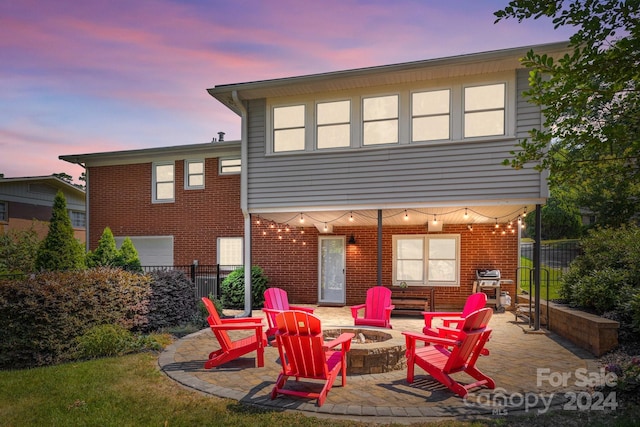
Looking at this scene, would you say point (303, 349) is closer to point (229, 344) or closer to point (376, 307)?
point (229, 344)

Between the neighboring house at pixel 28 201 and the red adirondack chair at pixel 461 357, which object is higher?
the neighboring house at pixel 28 201

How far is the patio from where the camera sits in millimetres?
4363

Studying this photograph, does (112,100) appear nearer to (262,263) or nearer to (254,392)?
(262,263)

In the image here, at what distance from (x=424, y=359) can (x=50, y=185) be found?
25234 mm

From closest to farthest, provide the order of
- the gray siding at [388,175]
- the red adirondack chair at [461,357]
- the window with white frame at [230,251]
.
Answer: the red adirondack chair at [461,357] < the gray siding at [388,175] < the window with white frame at [230,251]

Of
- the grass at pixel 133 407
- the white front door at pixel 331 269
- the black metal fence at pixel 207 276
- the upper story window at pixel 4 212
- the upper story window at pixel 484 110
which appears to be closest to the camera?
the grass at pixel 133 407

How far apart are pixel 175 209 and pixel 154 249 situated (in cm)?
184

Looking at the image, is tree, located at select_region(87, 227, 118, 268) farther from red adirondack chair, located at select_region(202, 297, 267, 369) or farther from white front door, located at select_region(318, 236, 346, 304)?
red adirondack chair, located at select_region(202, 297, 267, 369)

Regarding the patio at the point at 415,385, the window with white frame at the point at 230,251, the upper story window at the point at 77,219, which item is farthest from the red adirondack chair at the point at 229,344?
the upper story window at the point at 77,219

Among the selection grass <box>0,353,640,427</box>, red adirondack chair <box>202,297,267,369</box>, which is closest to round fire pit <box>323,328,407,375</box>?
red adirondack chair <box>202,297,267,369</box>

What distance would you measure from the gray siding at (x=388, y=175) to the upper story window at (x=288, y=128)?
1.02 ft

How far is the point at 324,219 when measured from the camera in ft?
38.0

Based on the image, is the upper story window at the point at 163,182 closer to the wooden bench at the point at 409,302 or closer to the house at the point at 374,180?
the house at the point at 374,180

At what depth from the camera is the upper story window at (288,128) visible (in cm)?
1020
